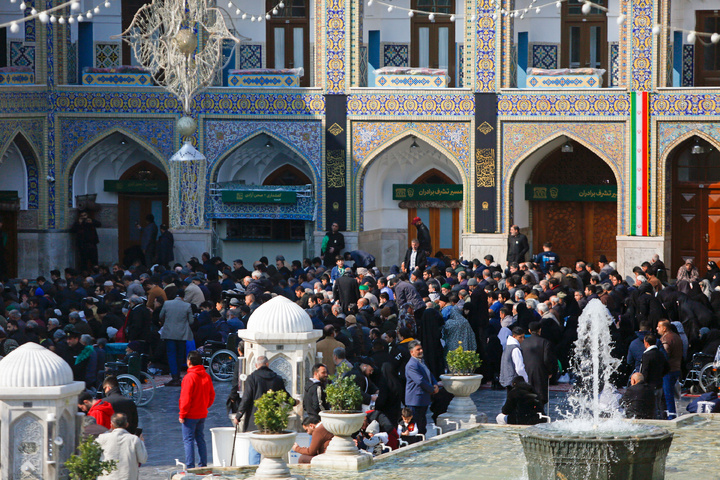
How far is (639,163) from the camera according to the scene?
73.0 ft

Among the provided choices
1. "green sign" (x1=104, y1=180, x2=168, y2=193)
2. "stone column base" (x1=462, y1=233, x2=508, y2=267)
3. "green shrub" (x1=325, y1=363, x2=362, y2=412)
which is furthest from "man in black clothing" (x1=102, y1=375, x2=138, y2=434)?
"green sign" (x1=104, y1=180, x2=168, y2=193)

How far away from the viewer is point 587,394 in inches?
553

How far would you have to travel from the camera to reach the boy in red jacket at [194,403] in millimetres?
10680

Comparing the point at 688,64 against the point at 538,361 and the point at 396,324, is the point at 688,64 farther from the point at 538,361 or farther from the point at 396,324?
the point at 538,361

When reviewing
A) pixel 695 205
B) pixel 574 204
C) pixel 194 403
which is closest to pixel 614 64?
pixel 574 204

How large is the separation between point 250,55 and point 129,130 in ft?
9.18

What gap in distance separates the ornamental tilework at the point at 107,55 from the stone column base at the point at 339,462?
51.8 ft

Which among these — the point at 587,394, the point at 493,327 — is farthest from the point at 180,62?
the point at 587,394

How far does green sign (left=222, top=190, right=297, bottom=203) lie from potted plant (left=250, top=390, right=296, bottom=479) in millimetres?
14381

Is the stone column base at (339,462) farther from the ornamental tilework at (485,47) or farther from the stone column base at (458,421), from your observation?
the ornamental tilework at (485,47)

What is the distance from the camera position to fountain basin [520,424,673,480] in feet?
29.6

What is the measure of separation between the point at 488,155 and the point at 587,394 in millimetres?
9325

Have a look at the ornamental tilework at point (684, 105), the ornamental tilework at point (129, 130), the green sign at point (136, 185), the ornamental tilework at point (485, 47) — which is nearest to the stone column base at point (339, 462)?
the ornamental tilework at point (485, 47)

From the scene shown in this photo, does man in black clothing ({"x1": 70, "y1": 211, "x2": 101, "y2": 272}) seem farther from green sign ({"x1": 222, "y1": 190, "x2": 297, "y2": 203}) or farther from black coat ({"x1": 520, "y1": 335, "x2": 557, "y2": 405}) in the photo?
black coat ({"x1": 520, "y1": 335, "x2": 557, "y2": 405})
